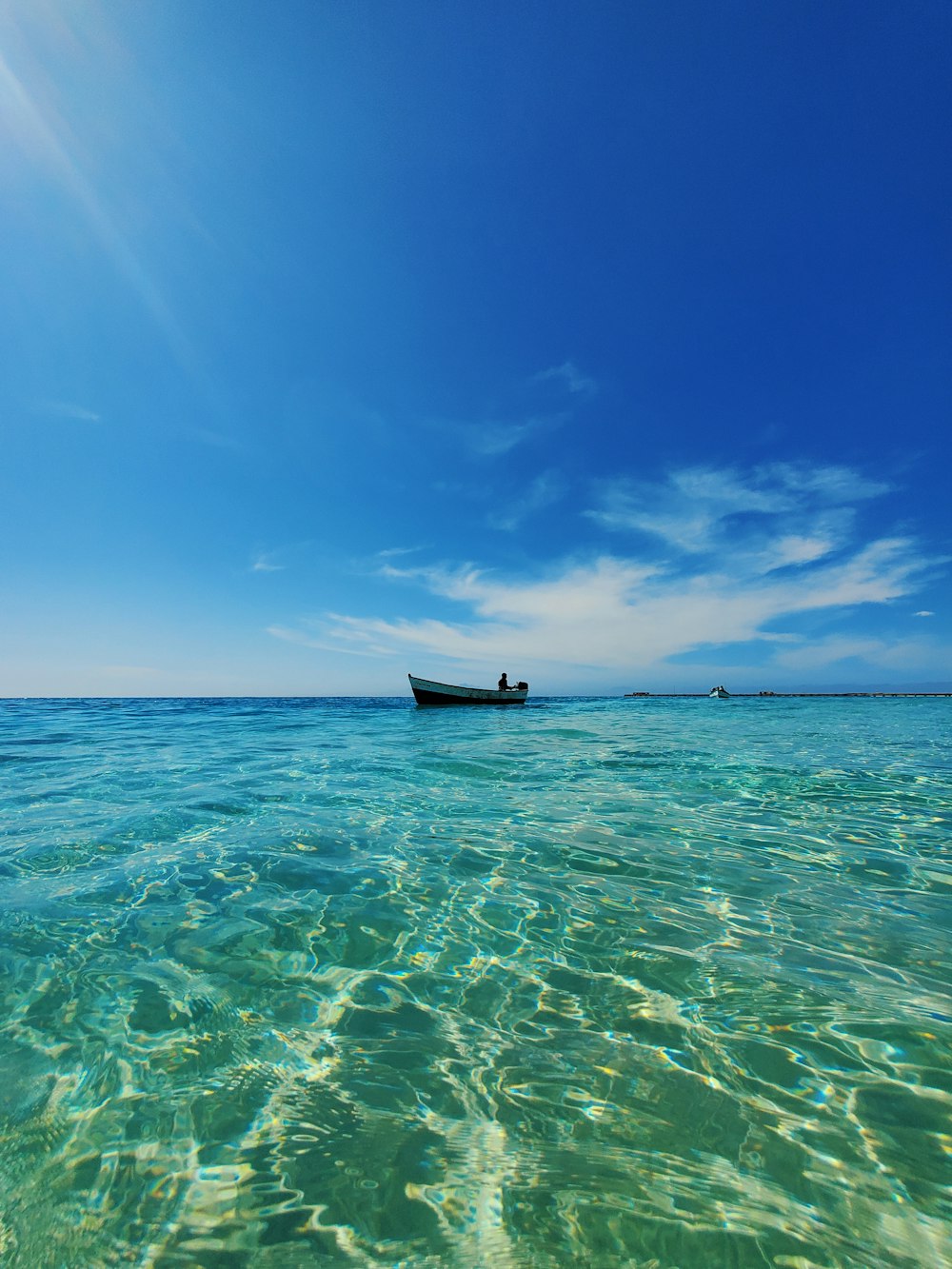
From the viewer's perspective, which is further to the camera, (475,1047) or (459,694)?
(459,694)

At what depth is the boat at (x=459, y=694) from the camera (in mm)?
48656

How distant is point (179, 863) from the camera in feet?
20.6

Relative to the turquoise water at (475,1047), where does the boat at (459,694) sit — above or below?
above

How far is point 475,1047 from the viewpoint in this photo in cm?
318

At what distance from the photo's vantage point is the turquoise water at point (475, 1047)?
2152 millimetres

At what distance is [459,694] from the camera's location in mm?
49719

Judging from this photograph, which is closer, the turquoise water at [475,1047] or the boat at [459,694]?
the turquoise water at [475,1047]

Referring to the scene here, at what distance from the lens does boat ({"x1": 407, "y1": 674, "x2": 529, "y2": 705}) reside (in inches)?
1916

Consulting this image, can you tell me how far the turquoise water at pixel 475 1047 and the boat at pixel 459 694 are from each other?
41.1 m

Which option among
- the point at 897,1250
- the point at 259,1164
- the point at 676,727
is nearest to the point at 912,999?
the point at 897,1250

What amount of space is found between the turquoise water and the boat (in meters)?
41.1

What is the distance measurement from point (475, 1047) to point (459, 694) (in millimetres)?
46666

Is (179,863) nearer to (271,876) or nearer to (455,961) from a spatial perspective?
(271,876)

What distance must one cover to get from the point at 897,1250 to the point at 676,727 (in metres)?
26.7
